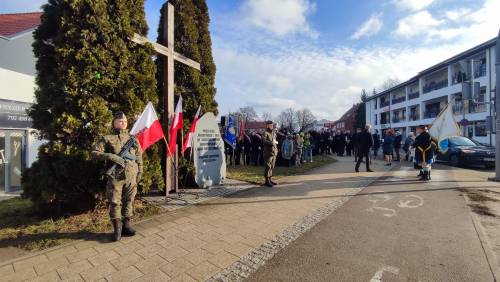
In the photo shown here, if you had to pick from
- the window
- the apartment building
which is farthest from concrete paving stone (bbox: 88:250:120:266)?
the window

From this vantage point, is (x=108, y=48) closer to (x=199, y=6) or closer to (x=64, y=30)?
(x=64, y=30)

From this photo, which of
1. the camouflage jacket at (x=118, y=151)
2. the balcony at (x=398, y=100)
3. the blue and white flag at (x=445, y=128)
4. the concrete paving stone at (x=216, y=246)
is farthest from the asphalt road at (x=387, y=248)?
the balcony at (x=398, y=100)

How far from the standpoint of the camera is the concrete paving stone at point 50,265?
3.29 m

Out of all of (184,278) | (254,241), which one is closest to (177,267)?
(184,278)

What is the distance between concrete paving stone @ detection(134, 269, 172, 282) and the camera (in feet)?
10.2

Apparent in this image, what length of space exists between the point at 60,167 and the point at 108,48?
2.23 meters

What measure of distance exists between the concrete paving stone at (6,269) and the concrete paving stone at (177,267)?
1.67 metres

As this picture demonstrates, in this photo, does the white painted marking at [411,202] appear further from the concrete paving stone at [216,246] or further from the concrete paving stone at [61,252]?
the concrete paving stone at [61,252]

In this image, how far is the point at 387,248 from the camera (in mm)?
3975

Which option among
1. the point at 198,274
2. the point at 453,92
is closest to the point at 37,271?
the point at 198,274

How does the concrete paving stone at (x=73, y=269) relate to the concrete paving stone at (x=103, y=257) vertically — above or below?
below

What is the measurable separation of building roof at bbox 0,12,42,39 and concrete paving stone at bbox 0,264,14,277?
13.4 metres

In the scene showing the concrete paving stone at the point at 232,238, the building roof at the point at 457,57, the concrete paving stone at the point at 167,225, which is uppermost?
the building roof at the point at 457,57

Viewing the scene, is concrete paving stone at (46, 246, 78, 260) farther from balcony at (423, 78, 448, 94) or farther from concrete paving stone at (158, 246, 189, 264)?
balcony at (423, 78, 448, 94)
